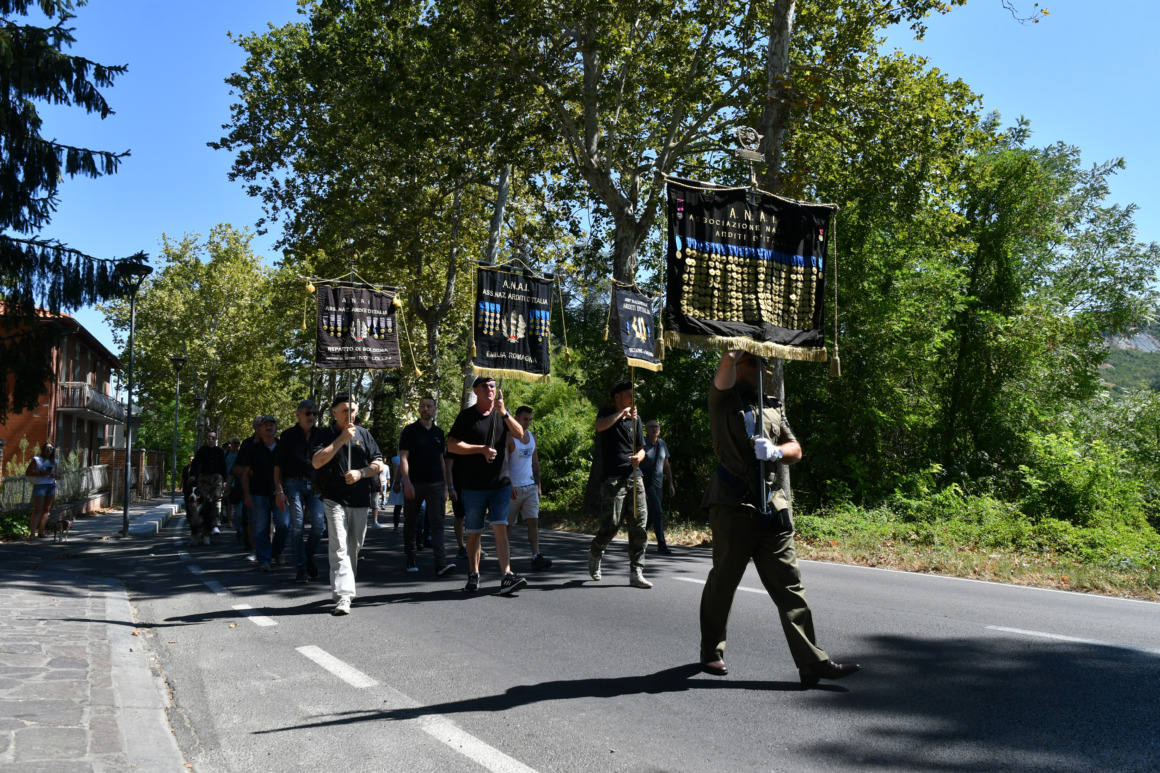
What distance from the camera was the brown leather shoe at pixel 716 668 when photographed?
18.3 ft

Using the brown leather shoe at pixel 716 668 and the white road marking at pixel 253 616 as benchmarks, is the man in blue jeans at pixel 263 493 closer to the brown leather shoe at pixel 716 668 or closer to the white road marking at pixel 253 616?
the white road marking at pixel 253 616

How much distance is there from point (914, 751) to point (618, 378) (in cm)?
1653

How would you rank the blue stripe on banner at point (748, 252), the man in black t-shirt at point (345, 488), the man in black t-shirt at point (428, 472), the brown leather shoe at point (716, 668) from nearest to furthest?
1. the brown leather shoe at point (716, 668)
2. the blue stripe on banner at point (748, 252)
3. the man in black t-shirt at point (345, 488)
4. the man in black t-shirt at point (428, 472)

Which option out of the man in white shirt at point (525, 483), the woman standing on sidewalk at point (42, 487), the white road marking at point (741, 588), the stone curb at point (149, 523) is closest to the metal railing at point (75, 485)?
the woman standing on sidewalk at point (42, 487)

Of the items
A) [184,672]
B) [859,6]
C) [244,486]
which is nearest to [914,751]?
[184,672]

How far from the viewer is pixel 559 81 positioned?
18812 mm

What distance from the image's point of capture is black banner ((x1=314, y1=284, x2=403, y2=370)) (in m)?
11.7

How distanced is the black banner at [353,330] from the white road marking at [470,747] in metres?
7.26

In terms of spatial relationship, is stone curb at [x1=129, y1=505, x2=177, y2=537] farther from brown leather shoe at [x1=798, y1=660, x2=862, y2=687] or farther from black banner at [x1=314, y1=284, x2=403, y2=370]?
brown leather shoe at [x1=798, y1=660, x2=862, y2=687]

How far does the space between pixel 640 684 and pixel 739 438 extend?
1603 mm

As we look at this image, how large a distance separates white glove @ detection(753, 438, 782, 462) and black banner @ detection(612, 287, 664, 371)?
6.92m

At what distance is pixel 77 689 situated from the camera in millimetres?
5230

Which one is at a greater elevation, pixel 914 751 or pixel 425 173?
pixel 425 173

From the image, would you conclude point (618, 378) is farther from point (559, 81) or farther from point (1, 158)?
point (1, 158)
